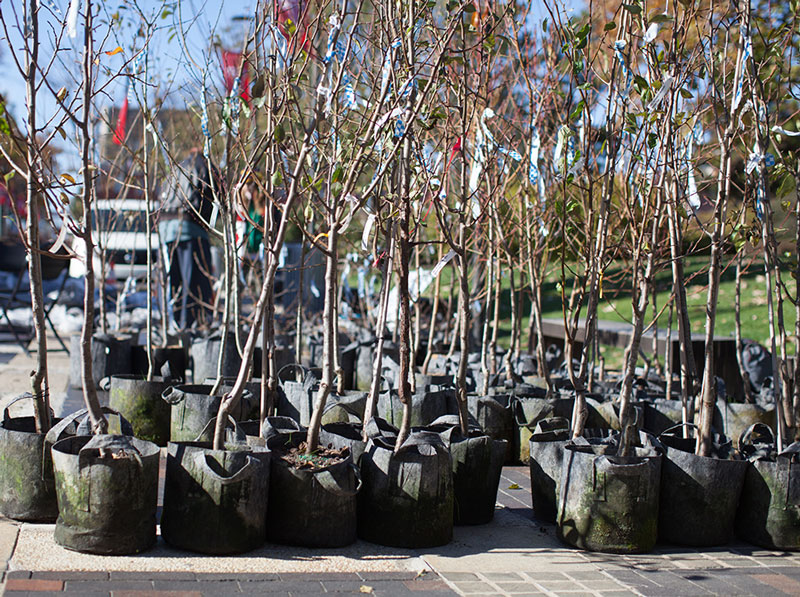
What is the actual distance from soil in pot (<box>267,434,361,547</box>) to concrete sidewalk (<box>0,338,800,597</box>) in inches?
2.5

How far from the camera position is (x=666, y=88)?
4.01 m

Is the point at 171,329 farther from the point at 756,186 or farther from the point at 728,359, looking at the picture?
the point at 756,186

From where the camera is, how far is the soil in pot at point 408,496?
403 cm

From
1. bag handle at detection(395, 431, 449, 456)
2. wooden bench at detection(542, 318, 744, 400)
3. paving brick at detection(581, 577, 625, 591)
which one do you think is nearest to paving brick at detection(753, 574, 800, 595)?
paving brick at detection(581, 577, 625, 591)

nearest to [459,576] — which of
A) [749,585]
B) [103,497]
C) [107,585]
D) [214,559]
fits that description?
[214,559]

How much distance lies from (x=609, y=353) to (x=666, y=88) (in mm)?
9808

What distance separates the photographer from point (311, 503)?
3.89 m

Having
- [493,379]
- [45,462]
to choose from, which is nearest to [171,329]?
[493,379]

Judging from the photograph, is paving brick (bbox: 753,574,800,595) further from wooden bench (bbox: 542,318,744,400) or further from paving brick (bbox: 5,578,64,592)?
wooden bench (bbox: 542,318,744,400)

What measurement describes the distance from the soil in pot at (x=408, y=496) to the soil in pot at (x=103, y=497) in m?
1.03

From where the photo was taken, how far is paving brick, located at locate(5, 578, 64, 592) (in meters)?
3.19

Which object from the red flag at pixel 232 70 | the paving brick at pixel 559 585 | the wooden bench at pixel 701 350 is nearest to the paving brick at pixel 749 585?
the paving brick at pixel 559 585

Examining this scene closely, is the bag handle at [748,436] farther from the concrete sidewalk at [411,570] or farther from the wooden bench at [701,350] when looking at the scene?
the wooden bench at [701,350]

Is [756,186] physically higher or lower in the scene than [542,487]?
higher
